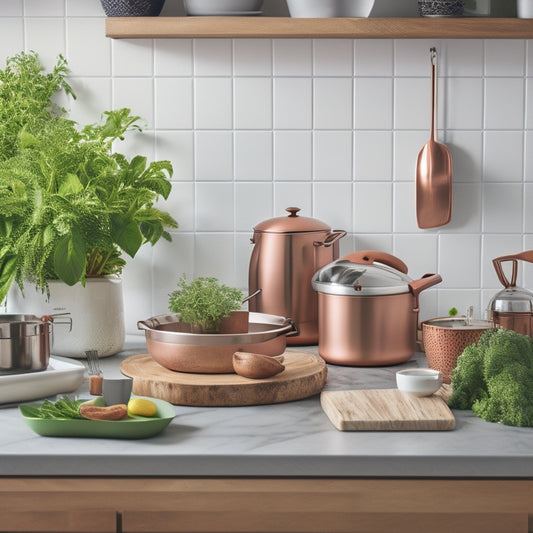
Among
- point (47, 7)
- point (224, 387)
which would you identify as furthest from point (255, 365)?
point (47, 7)

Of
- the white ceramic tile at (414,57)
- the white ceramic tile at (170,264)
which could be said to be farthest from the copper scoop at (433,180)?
the white ceramic tile at (170,264)

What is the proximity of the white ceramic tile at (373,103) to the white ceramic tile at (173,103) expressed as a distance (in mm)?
401

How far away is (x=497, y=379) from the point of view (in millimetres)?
1193

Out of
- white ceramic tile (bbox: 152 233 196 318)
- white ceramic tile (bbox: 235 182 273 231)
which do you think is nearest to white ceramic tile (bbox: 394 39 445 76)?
white ceramic tile (bbox: 235 182 273 231)

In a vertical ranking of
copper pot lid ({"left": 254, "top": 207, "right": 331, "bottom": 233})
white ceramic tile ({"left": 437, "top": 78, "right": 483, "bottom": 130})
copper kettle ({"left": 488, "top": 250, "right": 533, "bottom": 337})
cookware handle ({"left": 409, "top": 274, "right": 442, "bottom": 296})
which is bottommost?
copper kettle ({"left": 488, "top": 250, "right": 533, "bottom": 337})

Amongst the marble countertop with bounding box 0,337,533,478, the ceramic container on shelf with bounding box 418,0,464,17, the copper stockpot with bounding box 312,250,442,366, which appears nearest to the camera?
the marble countertop with bounding box 0,337,533,478

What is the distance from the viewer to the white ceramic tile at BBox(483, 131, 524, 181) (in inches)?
73.6

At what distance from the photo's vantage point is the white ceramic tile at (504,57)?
1.84m

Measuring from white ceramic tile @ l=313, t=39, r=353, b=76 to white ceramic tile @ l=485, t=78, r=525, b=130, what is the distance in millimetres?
334

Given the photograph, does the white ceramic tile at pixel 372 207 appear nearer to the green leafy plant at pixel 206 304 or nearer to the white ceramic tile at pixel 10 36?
the green leafy plant at pixel 206 304

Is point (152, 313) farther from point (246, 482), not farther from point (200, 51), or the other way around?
point (246, 482)

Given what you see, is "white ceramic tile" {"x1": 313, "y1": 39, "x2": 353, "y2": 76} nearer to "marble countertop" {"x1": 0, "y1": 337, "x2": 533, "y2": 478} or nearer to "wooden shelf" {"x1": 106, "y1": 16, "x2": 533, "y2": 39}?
"wooden shelf" {"x1": 106, "y1": 16, "x2": 533, "y2": 39}

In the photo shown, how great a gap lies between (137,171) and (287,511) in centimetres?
84

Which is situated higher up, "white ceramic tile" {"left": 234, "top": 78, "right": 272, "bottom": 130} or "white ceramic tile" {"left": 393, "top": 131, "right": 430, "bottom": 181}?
"white ceramic tile" {"left": 234, "top": 78, "right": 272, "bottom": 130}
